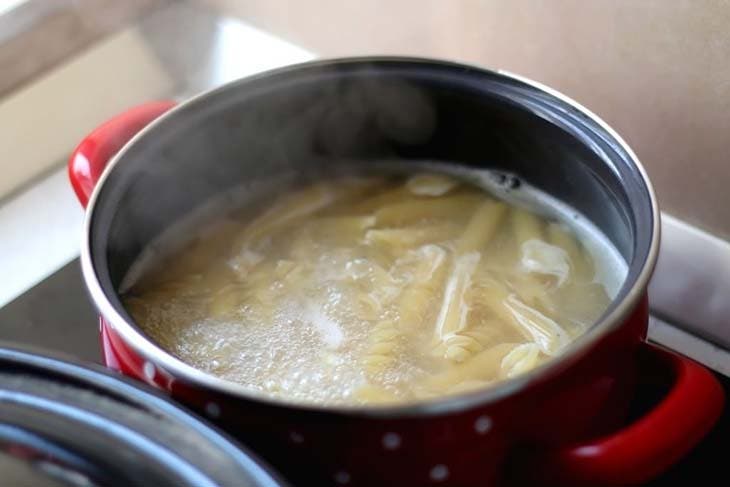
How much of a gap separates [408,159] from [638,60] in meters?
0.19

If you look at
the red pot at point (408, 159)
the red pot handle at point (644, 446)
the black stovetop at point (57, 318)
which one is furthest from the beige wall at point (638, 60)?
the black stovetop at point (57, 318)

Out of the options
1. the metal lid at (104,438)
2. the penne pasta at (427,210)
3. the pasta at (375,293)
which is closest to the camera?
the metal lid at (104,438)

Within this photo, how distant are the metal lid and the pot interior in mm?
114

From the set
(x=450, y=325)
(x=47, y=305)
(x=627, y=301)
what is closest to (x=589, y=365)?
(x=627, y=301)

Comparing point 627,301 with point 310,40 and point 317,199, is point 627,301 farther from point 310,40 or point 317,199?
point 310,40

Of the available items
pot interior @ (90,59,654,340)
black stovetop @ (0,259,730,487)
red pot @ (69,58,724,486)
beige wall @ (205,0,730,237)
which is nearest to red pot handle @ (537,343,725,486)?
red pot @ (69,58,724,486)

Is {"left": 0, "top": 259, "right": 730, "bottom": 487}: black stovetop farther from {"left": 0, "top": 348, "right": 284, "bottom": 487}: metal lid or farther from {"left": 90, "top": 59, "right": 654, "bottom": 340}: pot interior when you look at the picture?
{"left": 0, "top": 348, "right": 284, "bottom": 487}: metal lid

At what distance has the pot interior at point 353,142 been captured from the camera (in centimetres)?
65

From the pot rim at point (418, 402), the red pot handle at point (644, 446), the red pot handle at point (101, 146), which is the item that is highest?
the red pot handle at point (101, 146)

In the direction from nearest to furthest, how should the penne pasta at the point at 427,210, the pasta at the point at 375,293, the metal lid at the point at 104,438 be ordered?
the metal lid at the point at 104,438
the pasta at the point at 375,293
the penne pasta at the point at 427,210

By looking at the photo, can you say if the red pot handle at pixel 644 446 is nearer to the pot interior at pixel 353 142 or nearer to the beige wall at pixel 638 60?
the pot interior at pixel 353 142

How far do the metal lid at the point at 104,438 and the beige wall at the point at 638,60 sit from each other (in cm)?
43

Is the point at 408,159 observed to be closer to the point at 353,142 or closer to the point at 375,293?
the point at 353,142

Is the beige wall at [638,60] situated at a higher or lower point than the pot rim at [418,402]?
lower
